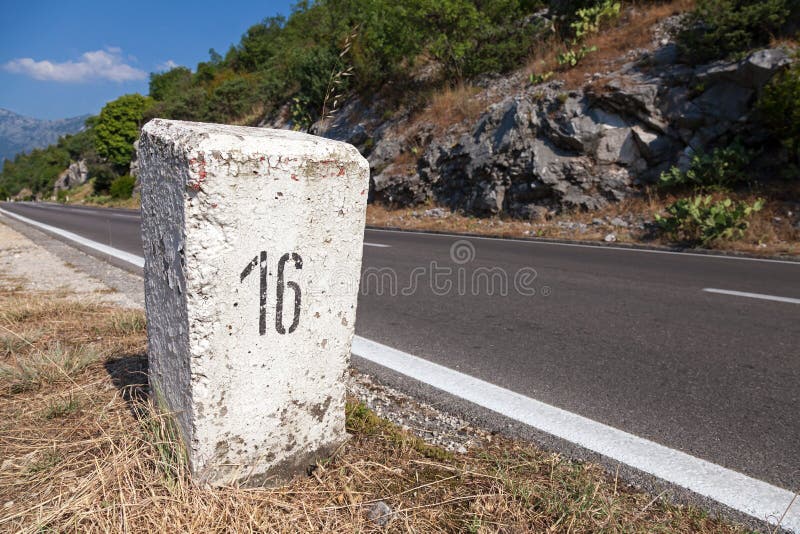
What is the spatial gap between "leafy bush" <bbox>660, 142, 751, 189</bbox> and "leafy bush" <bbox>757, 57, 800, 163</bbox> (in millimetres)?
749

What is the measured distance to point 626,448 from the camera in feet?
7.09

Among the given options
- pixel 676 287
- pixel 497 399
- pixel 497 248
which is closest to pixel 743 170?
pixel 497 248

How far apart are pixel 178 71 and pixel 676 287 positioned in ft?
225

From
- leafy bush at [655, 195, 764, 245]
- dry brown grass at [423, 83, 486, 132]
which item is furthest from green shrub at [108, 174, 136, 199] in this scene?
leafy bush at [655, 195, 764, 245]

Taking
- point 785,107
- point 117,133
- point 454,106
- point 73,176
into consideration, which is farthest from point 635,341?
point 73,176

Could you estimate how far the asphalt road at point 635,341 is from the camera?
2.44 metres

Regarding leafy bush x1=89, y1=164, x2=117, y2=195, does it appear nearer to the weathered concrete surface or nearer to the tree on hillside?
the tree on hillside

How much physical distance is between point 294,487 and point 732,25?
45.4 feet

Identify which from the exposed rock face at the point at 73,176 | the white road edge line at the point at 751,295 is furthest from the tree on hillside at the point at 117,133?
the white road edge line at the point at 751,295

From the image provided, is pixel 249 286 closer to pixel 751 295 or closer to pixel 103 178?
pixel 751 295

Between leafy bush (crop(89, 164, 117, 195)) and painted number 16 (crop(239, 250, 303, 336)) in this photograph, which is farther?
leafy bush (crop(89, 164, 117, 195))

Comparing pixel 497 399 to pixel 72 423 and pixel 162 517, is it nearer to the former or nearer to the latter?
pixel 162 517

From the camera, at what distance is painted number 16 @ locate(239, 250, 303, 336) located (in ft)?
5.16

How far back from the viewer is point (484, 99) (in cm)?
1636
